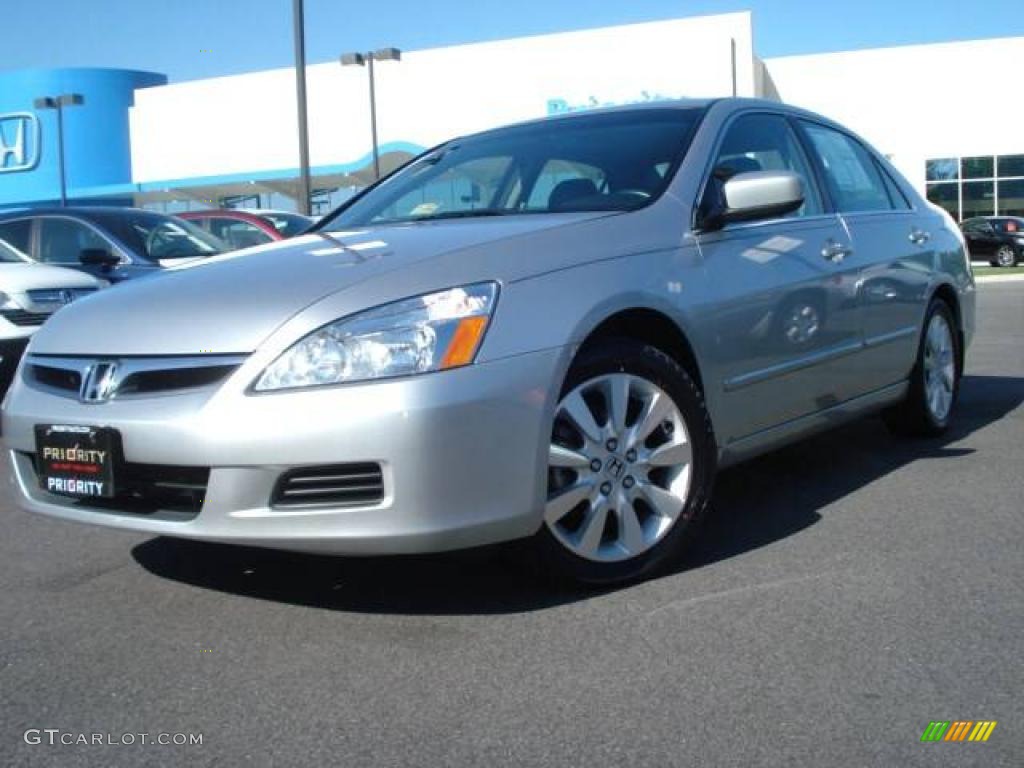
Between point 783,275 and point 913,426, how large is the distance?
1.81 meters

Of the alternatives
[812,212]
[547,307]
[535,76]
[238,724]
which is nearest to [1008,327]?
[812,212]

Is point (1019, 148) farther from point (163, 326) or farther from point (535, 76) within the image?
point (163, 326)

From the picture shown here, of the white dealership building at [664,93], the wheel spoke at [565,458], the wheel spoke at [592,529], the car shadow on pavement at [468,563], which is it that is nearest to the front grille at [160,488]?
the car shadow on pavement at [468,563]

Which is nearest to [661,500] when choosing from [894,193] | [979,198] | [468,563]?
[468,563]

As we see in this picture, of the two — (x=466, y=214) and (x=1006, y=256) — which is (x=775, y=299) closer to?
(x=466, y=214)

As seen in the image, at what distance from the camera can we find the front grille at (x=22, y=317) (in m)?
7.14

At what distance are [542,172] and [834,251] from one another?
3.94ft

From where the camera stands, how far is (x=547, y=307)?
320cm

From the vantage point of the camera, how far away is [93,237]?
8.81 meters

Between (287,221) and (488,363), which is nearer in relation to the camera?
(488,363)

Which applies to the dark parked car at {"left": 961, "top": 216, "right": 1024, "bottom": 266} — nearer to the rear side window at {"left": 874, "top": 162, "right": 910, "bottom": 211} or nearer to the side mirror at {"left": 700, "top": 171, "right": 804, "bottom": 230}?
the rear side window at {"left": 874, "top": 162, "right": 910, "bottom": 211}

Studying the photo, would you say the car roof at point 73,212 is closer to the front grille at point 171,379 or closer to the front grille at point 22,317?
the front grille at point 22,317

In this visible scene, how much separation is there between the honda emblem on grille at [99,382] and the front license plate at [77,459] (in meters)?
0.10

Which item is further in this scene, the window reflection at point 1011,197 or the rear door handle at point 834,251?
the window reflection at point 1011,197
